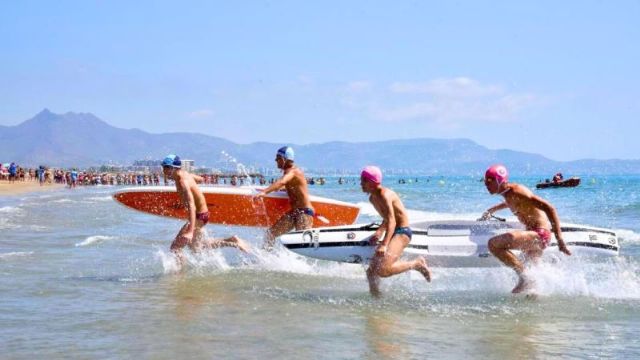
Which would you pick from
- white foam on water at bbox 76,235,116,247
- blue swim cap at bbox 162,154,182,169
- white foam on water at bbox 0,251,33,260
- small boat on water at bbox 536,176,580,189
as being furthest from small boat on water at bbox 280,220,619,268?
small boat on water at bbox 536,176,580,189

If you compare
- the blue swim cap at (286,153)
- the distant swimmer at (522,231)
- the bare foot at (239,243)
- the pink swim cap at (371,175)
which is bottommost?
the bare foot at (239,243)

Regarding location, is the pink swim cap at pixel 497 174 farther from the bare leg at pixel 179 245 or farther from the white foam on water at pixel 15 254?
the white foam on water at pixel 15 254

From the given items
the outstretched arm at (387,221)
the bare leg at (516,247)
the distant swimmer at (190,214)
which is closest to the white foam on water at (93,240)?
the distant swimmer at (190,214)

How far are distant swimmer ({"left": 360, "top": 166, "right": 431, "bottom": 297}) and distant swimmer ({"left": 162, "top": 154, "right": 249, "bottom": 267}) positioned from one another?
8.76 ft

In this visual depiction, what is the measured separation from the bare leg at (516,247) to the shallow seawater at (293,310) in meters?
0.22

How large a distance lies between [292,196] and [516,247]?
3.45m

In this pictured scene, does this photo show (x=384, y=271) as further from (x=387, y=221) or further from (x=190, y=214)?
(x=190, y=214)

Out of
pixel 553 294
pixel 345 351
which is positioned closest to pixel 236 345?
pixel 345 351

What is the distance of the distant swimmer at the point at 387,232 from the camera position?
8.03 m

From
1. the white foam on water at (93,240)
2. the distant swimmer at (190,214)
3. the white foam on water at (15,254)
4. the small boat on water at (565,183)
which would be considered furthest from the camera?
the small boat on water at (565,183)

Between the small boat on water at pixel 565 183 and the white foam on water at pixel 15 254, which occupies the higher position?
the small boat on water at pixel 565 183

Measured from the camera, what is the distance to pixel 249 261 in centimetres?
1164

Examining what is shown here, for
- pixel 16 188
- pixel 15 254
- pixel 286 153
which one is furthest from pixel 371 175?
pixel 16 188

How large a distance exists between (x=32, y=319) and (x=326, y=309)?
109 inches
